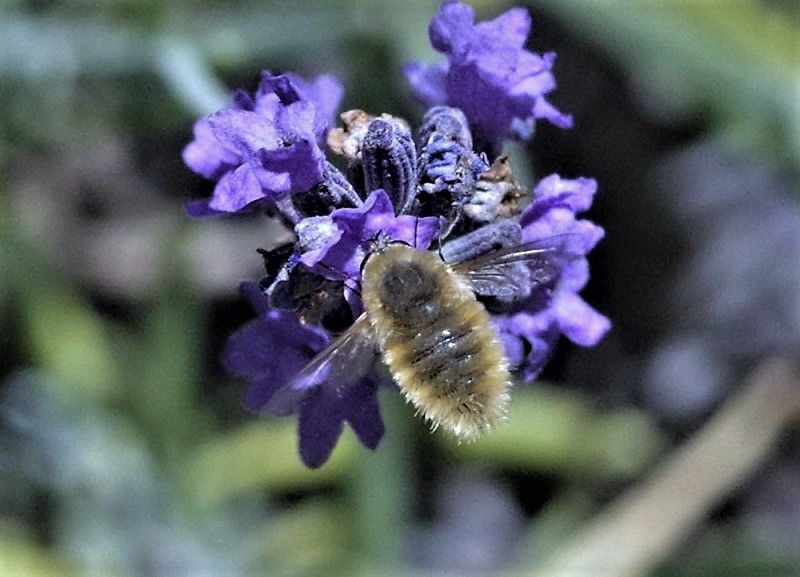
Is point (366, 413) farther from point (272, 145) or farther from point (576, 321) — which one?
point (272, 145)

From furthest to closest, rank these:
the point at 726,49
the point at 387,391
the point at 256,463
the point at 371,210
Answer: the point at 256,463 < the point at 726,49 < the point at 387,391 < the point at 371,210

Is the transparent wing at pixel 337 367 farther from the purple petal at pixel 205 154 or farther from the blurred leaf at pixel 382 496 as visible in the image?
the blurred leaf at pixel 382 496

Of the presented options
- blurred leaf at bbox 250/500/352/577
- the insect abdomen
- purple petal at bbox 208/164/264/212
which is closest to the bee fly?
the insect abdomen

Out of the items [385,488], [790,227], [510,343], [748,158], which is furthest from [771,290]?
[510,343]

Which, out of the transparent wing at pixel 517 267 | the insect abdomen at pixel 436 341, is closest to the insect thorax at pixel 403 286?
the insect abdomen at pixel 436 341

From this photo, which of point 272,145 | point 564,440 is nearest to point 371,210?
point 272,145

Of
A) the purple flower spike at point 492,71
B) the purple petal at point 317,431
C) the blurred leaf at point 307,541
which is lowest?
the blurred leaf at point 307,541
